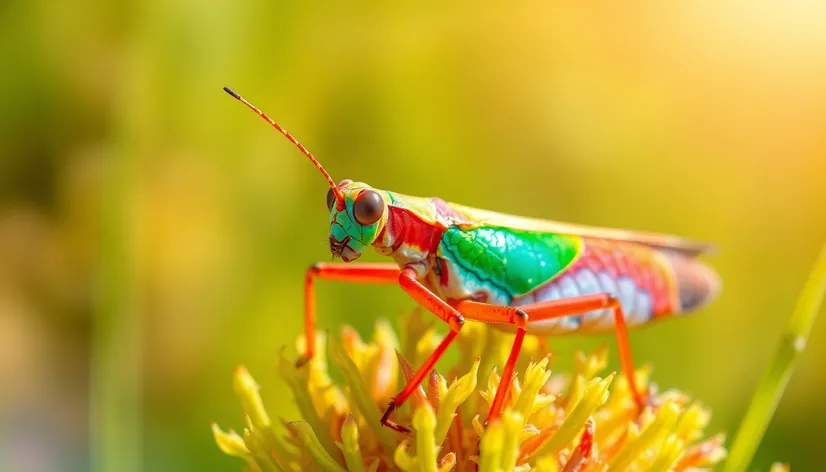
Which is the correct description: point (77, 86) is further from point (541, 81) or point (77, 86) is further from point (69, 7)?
point (541, 81)

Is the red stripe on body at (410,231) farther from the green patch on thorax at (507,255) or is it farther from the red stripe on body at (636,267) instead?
the red stripe on body at (636,267)

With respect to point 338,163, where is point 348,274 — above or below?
below

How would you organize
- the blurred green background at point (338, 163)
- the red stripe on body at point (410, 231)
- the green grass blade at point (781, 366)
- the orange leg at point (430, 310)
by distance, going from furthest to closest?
the blurred green background at point (338, 163) → the red stripe on body at point (410, 231) → the orange leg at point (430, 310) → the green grass blade at point (781, 366)

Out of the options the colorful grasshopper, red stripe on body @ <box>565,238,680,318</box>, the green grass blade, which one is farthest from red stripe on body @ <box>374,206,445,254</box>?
the green grass blade

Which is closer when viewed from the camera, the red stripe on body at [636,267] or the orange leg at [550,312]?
the orange leg at [550,312]

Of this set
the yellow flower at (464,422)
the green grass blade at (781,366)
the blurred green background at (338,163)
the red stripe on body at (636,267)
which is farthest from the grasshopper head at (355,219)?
the blurred green background at (338,163)

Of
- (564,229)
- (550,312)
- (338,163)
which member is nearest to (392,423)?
(550,312)

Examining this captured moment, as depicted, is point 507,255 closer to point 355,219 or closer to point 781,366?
point 355,219
